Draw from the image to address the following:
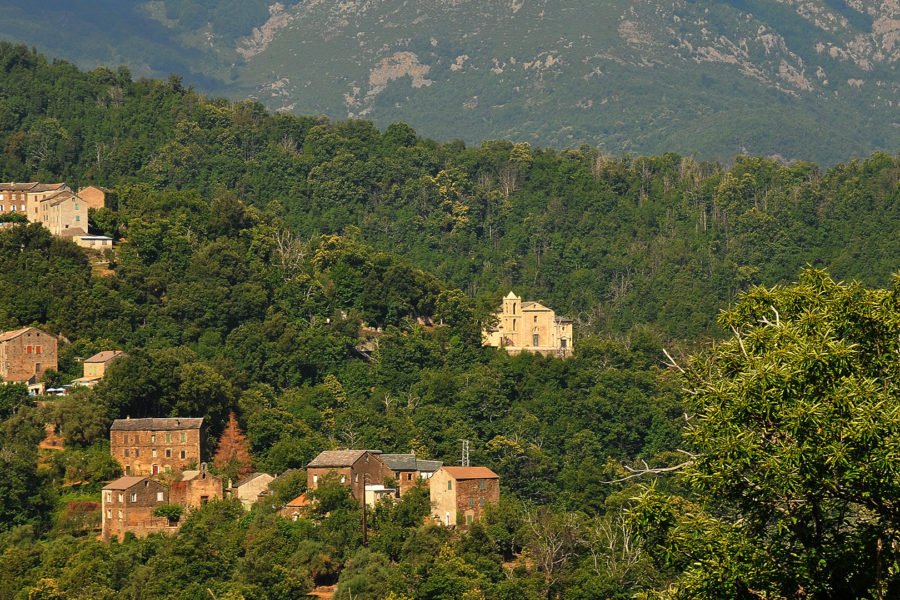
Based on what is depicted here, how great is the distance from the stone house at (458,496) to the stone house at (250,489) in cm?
843

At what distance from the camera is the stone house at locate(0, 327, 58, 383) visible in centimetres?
8244

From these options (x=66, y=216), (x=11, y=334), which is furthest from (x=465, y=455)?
(x=66, y=216)

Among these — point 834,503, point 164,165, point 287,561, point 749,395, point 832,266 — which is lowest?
point 287,561

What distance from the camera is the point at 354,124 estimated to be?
15850cm

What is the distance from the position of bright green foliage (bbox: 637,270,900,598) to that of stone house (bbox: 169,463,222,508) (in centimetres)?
5143

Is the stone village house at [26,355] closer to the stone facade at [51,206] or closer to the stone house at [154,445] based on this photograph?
the stone house at [154,445]

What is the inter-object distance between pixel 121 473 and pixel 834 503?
2222 inches

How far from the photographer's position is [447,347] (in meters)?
103

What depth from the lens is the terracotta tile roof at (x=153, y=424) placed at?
75.8 m

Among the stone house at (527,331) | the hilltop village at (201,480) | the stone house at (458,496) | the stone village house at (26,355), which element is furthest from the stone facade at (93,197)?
the stone house at (458,496)

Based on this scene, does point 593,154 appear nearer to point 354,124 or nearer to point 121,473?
point 354,124

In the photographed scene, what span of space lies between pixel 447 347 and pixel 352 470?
29.1 metres

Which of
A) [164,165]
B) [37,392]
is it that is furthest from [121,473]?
[164,165]

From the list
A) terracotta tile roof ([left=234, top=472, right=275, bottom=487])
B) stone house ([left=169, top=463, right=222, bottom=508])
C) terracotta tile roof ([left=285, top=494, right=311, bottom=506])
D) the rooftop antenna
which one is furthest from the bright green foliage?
the rooftop antenna
